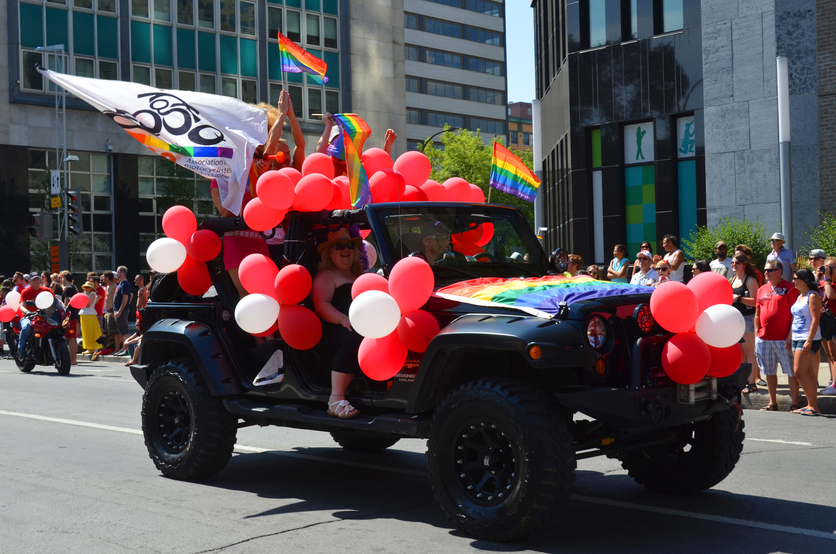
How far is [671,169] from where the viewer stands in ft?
79.9

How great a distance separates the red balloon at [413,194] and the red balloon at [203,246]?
156 cm

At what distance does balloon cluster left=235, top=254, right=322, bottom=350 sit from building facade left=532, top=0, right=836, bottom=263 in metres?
18.3

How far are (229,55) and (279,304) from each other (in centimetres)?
4171

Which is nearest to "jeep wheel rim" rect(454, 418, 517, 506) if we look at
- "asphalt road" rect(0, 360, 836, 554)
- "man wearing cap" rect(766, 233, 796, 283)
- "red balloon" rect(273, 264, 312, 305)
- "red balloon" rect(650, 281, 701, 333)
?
"asphalt road" rect(0, 360, 836, 554)

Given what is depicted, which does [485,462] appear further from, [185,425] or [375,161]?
[375,161]

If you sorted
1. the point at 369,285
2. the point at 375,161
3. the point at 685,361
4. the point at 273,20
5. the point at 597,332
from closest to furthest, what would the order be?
the point at 685,361, the point at 597,332, the point at 369,285, the point at 375,161, the point at 273,20

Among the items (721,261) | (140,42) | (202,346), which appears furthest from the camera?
(140,42)

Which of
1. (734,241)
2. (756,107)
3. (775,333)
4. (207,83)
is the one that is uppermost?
(207,83)

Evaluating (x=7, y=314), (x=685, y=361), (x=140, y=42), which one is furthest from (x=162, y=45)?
(x=685, y=361)

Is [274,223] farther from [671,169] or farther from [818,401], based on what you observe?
[671,169]

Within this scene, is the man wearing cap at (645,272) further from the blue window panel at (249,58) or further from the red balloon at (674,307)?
the blue window panel at (249,58)

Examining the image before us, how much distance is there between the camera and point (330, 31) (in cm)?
4962

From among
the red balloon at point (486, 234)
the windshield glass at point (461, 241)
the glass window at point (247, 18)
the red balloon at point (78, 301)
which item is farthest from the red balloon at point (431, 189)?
the glass window at point (247, 18)

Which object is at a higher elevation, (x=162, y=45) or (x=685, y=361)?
(x=162, y=45)
